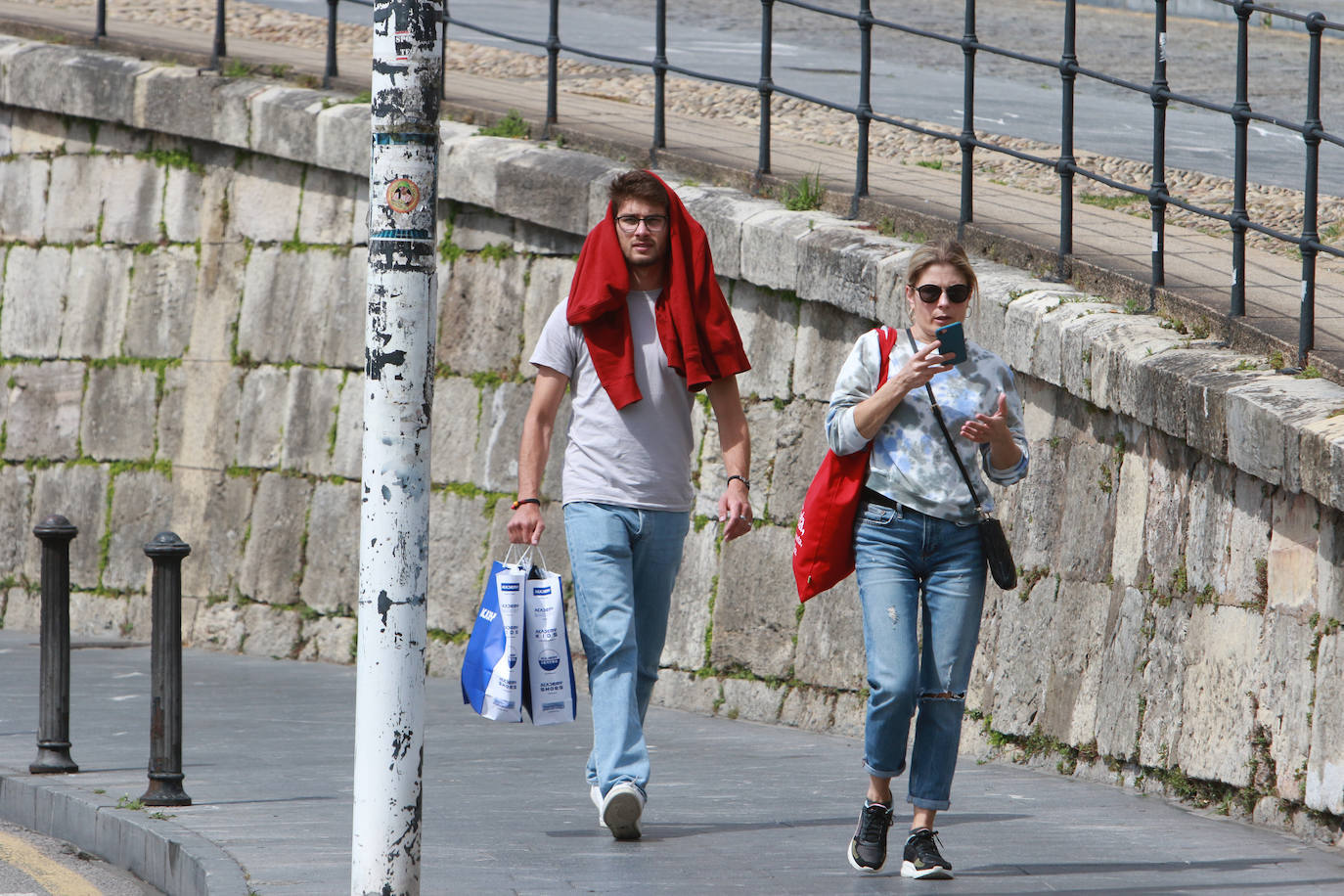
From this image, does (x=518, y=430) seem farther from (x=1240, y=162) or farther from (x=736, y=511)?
(x=1240, y=162)

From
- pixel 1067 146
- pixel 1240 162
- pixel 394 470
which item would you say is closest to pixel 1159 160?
pixel 1067 146

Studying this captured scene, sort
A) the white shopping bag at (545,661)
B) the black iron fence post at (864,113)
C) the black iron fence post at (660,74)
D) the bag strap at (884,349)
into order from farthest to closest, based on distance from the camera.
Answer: the black iron fence post at (660,74) < the black iron fence post at (864,113) < the white shopping bag at (545,661) < the bag strap at (884,349)

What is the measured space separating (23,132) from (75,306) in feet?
3.66

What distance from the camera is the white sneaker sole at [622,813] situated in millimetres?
5020

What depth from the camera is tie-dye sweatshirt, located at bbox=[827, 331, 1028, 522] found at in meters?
4.75

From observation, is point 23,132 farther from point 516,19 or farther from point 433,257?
point 433,257

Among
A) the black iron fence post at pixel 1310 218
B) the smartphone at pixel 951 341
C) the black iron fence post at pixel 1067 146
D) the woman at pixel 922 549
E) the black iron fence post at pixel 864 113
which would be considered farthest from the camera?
the black iron fence post at pixel 864 113

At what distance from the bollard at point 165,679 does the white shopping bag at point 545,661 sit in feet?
3.78

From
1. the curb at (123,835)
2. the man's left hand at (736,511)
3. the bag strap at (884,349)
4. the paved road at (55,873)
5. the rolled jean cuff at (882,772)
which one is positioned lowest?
the paved road at (55,873)

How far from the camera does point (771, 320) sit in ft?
26.1

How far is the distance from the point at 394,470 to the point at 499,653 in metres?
1.11

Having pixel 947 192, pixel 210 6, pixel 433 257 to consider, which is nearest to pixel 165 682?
pixel 433 257

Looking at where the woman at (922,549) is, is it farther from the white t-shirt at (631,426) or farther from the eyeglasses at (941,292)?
the white t-shirt at (631,426)

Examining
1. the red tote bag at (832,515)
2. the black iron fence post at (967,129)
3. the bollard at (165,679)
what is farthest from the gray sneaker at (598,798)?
the black iron fence post at (967,129)
